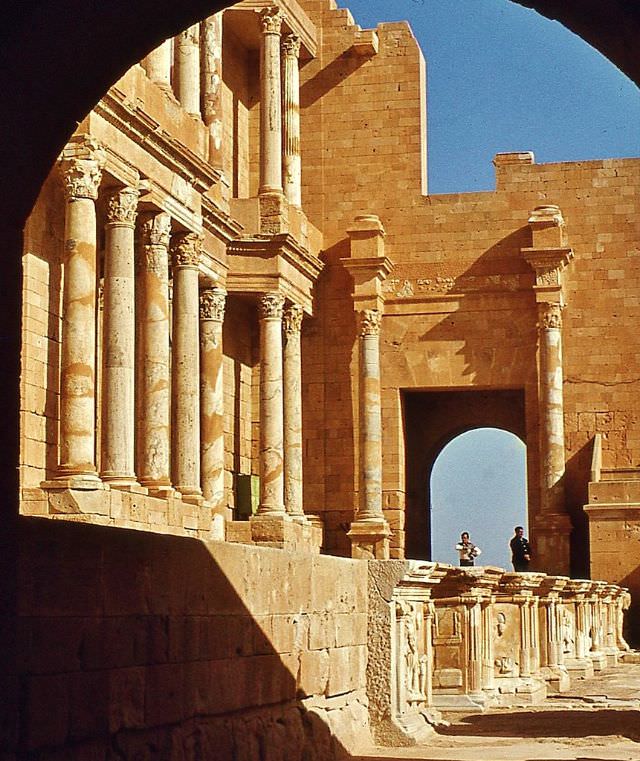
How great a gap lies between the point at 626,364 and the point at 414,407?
5262 millimetres

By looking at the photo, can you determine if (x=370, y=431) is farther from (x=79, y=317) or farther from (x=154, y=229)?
(x=79, y=317)

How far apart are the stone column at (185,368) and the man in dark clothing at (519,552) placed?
855 cm

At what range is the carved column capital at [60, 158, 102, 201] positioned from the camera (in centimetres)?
1808

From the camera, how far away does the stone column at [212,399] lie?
79.2 feet

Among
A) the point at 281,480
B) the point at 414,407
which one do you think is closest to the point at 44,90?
the point at 281,480

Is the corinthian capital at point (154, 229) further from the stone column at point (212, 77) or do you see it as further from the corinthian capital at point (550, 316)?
the corinthian capital at point (550, 316)

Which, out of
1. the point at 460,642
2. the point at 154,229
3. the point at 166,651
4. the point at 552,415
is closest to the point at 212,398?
the point at 154,229

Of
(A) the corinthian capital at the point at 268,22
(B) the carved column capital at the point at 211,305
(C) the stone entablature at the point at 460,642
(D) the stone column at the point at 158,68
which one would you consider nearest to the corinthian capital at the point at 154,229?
(D) the stone column at the point at 158,68

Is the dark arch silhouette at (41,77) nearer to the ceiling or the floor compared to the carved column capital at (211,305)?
nearer to the floor

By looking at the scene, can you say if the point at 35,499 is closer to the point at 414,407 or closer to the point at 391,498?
the point at 391,498

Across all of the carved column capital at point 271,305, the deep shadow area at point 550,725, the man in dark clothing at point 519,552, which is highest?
the carved column capital at point 271,305

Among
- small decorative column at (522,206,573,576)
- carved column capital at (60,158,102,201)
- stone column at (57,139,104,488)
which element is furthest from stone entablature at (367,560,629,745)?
small decorative column at (522,206,573,576)

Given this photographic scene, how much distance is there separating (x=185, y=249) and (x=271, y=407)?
5.00 meters

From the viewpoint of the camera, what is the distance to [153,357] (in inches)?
794
